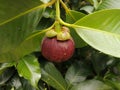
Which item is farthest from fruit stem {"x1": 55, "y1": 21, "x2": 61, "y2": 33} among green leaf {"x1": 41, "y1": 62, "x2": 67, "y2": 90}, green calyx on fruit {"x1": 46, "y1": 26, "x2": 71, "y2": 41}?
green leaf {"x1": 41, "y1": 62, "x2": 67, "y2": 90}

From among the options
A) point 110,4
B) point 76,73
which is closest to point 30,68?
point 76,73

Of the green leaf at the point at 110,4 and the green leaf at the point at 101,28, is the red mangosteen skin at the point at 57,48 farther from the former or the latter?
the green leaf at the point at 110,4

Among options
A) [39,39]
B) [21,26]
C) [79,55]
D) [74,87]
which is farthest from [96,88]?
[21,26]

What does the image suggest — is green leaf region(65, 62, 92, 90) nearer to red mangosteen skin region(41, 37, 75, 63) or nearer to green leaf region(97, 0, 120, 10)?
green leaf region(97, 0, 120, 10)

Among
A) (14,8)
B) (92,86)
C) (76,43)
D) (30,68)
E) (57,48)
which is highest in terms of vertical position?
(14,8)

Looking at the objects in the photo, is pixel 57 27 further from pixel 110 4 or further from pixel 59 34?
pixel 110 4

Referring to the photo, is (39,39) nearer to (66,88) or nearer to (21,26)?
(21,26)

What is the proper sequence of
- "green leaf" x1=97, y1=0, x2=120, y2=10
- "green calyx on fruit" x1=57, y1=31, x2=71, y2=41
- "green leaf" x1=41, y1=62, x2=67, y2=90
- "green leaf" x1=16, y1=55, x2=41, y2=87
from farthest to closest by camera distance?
"green leaf" x1=41, y1=62, x2=67, y2=90 < "green leaf" x1=16, y1=55, x2=41, y2=87 < "green leaf" x1=97, y1=0, x2=120, y2=10 < "green calyx on fruit" x1=57, y1=31, x2=71, y2=41
